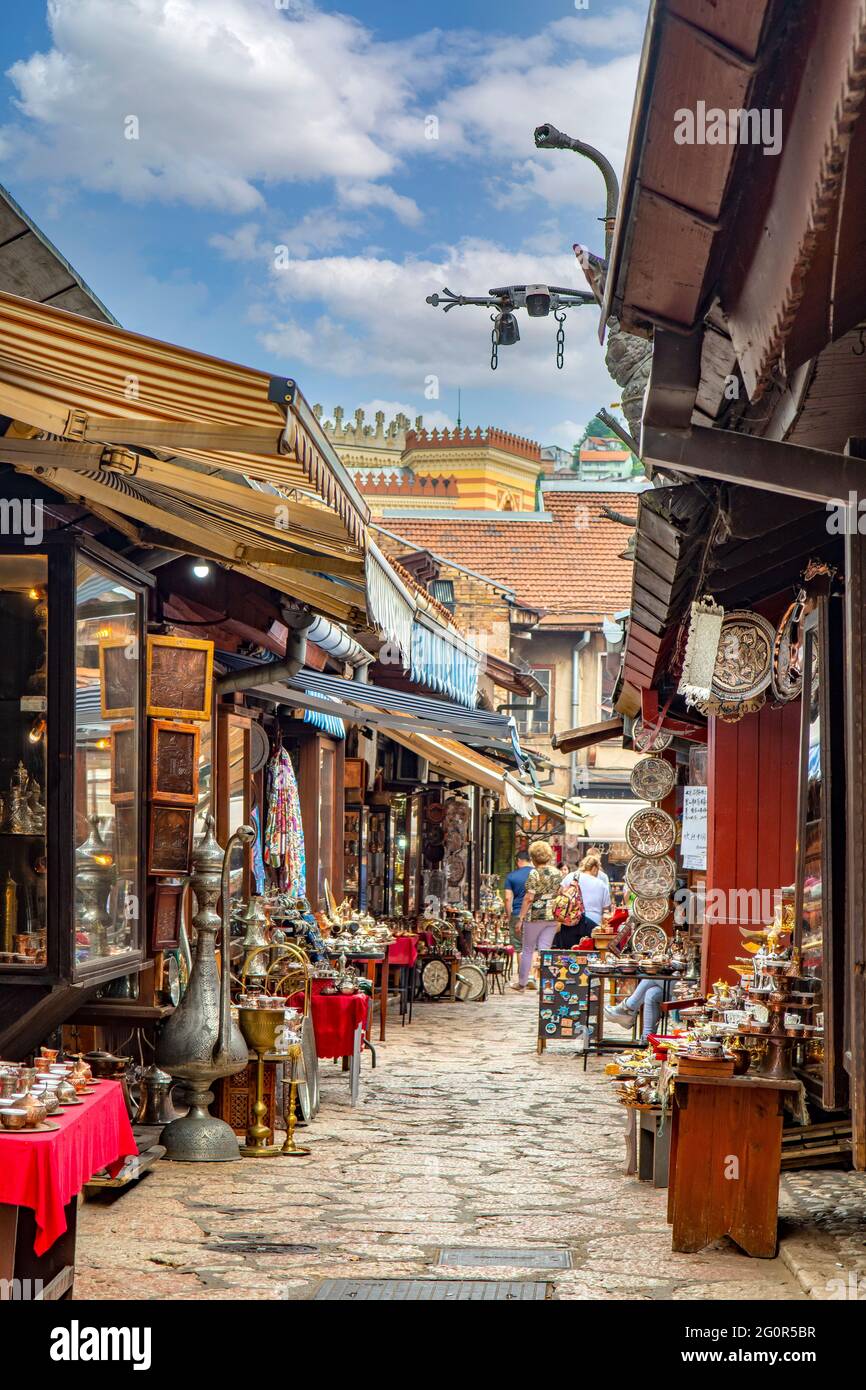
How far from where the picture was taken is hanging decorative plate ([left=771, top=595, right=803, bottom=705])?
741 cm

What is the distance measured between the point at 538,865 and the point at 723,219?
56.0 feet

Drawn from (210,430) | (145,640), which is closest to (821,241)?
(210,430)

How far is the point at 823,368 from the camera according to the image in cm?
476

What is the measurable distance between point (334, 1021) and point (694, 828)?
12.4ft

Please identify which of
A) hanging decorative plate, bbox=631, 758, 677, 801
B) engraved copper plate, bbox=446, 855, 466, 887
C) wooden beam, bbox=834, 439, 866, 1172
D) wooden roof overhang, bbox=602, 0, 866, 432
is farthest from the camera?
engraved copper plate, bbox=446, 855, 466, 887

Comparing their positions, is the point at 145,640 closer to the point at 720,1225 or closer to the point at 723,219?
the point at 720,1225

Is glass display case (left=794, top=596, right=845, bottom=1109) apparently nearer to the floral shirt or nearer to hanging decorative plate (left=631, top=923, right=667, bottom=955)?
hanging decorative plate (left=631, top=923, right=667, bottom=955)

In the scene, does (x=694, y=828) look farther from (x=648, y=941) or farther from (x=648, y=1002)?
(x=648, y=1002)

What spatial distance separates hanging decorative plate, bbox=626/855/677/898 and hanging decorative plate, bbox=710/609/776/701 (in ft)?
21.3

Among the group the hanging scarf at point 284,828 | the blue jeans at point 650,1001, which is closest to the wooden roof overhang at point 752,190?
the blue jeans at point 650,1001

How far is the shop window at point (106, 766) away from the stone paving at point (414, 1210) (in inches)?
52.2

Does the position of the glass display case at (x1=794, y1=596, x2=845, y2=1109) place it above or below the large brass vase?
above

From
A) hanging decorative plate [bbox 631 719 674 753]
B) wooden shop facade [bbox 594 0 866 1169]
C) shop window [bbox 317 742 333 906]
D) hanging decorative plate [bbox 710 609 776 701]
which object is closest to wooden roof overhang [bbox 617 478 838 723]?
wooden shop facade [bbox 594 0 866 1169]

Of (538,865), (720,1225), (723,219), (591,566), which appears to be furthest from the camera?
(591,566)
